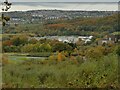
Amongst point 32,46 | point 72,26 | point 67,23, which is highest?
point 67,23

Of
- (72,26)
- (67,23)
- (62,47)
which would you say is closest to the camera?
(62,47)

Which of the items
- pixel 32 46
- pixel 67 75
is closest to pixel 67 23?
pixel 32 46

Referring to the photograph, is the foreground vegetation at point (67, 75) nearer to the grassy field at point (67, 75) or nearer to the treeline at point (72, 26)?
the grassy field at point (67, 75)

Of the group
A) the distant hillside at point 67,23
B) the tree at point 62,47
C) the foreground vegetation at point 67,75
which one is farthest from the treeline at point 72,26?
the foreground vegetation at point 67,75

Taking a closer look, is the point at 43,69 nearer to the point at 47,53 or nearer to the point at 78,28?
the point at 47,53

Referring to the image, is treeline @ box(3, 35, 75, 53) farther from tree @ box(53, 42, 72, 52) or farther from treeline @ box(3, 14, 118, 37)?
treeline @ box(3, 14, 118, 37)

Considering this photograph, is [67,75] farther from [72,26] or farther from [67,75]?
[72,26]

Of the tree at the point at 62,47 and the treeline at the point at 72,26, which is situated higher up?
the treeline at the point at 72,26

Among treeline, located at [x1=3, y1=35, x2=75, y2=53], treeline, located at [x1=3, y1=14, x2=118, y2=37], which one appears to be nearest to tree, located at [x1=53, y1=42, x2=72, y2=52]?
treeline, located at [x1=3, y1=35, x2=75, y2=53]

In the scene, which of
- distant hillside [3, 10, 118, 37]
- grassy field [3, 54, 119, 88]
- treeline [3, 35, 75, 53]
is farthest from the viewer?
distant hillside [3, 10, 118, 37]
